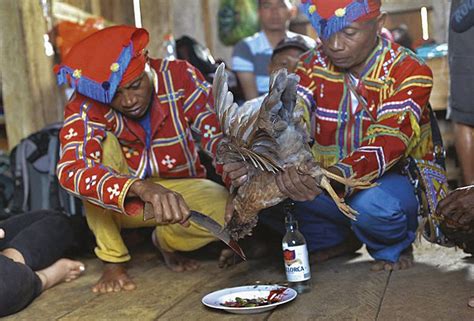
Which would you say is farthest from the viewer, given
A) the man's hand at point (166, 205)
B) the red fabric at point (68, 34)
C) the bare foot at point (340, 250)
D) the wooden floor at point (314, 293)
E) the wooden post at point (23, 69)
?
the red fabric at point (68, 34)

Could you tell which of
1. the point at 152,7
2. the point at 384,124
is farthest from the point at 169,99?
the point at 152,7

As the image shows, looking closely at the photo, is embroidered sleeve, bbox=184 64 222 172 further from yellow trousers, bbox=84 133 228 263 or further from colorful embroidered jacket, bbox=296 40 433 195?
colorful embroidered jacket, bbox=296 40 433 195

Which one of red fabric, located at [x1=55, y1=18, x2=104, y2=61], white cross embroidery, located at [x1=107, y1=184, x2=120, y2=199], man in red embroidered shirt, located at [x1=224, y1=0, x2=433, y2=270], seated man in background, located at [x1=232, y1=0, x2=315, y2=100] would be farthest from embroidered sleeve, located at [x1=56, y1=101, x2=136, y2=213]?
seated man in background, located at [x1=232, y1=0, x2=315, y2=100]

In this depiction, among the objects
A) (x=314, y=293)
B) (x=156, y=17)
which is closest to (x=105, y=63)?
(x=314, y=293)

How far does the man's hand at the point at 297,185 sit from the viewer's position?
8.12ft

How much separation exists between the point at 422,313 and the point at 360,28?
1.20 m

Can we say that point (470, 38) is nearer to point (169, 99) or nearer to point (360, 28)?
point (360, 28)

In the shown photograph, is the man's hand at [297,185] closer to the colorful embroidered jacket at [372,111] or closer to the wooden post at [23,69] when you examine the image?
the colorful embroidered jacket at [372,111]

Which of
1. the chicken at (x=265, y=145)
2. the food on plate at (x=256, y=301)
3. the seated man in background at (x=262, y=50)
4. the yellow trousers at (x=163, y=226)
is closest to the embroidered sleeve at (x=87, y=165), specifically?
the yellow trousers at (x=163, y=226)

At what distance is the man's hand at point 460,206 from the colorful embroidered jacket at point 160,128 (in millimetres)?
1110

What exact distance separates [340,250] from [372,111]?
2.38 ft

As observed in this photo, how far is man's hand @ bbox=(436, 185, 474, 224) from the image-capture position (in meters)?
2.54

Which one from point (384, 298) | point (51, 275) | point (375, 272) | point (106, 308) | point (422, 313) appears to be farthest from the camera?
point (51, 275)

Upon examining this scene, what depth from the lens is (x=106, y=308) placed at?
288 cm
